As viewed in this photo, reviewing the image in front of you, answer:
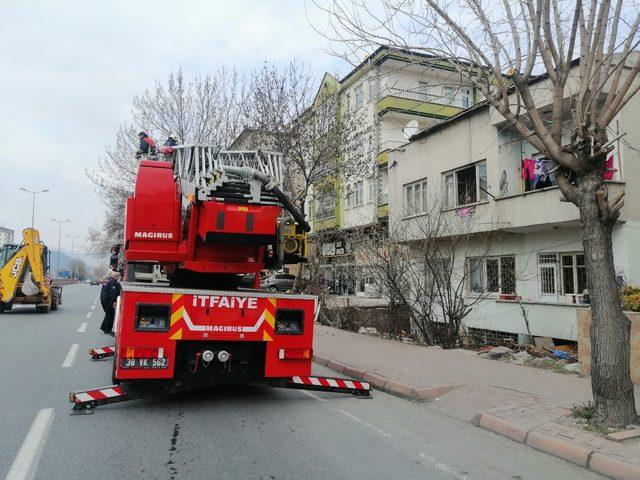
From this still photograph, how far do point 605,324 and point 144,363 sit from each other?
17.3 feet

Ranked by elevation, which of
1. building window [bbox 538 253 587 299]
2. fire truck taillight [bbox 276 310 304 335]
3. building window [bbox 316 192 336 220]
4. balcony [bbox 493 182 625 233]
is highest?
building window [bbox 316 192 336 220]

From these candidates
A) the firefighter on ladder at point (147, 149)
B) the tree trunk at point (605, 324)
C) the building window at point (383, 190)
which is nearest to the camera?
the tree trunk at point (605, 324)

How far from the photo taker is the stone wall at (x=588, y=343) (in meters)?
7.78

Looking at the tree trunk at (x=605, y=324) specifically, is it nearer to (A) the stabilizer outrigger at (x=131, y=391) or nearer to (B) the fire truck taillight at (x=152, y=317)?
(A) the stabilizer outrigger at (x=131, y=391)

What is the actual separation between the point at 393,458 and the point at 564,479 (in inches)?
59.4

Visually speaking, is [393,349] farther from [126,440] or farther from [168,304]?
[126,440]

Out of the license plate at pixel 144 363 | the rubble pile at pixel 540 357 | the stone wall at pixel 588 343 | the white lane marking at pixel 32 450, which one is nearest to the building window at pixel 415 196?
the rubble pile at pixel 540 357

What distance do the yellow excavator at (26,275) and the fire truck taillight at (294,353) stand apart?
17080mm

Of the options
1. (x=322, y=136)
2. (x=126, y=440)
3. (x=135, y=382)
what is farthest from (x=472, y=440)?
(x=322, y=136)

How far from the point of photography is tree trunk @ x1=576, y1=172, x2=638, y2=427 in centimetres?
546

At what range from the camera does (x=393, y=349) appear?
11773 millimetres

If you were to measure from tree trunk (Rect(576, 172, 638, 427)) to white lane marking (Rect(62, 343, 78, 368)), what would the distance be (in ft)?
28.4

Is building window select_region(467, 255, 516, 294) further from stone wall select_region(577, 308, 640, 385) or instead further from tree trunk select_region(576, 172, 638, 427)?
tree trunk select_region(576, 172, 638, 427)

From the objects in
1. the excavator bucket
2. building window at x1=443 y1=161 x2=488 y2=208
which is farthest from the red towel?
the excavator bucket
